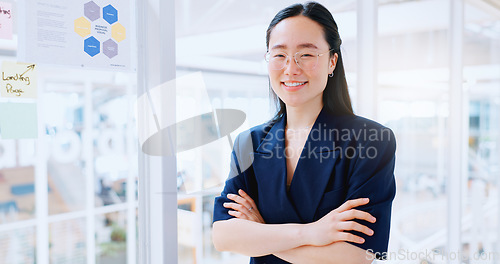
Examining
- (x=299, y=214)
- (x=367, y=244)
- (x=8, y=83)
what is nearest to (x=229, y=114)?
(x=299, y=214)

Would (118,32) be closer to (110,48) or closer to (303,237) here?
(110,48)

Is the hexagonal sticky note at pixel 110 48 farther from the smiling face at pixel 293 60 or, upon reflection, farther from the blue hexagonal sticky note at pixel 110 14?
the smiling face at pixel 293 60

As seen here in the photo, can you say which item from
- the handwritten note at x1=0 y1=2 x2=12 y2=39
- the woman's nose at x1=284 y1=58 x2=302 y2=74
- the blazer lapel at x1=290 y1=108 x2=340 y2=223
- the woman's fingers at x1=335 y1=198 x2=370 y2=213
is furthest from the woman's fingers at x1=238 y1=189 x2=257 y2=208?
the handwritten note at x1=0 y1=2 x2=12 y2=39

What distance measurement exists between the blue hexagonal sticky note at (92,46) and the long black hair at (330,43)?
603 mm

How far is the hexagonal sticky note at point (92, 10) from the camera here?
1.21 meters

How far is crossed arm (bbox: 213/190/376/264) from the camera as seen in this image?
1316mm

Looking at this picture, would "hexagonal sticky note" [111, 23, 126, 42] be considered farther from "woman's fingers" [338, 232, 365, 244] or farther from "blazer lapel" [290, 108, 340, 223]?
"woman's fingers" [338, 232, 365, 244]

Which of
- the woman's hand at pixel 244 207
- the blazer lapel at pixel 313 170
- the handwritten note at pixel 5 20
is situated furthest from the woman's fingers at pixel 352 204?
the handwritten note at pixel 5 20

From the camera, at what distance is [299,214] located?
1451 millimetres

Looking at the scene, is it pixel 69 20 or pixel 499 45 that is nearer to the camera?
pixel 69 20

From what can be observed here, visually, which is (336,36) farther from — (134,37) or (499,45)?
(499,45)

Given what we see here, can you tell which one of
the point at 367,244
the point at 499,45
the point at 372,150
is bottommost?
the point at 367,244

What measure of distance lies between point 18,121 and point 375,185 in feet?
3.47

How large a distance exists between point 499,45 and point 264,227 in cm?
475
